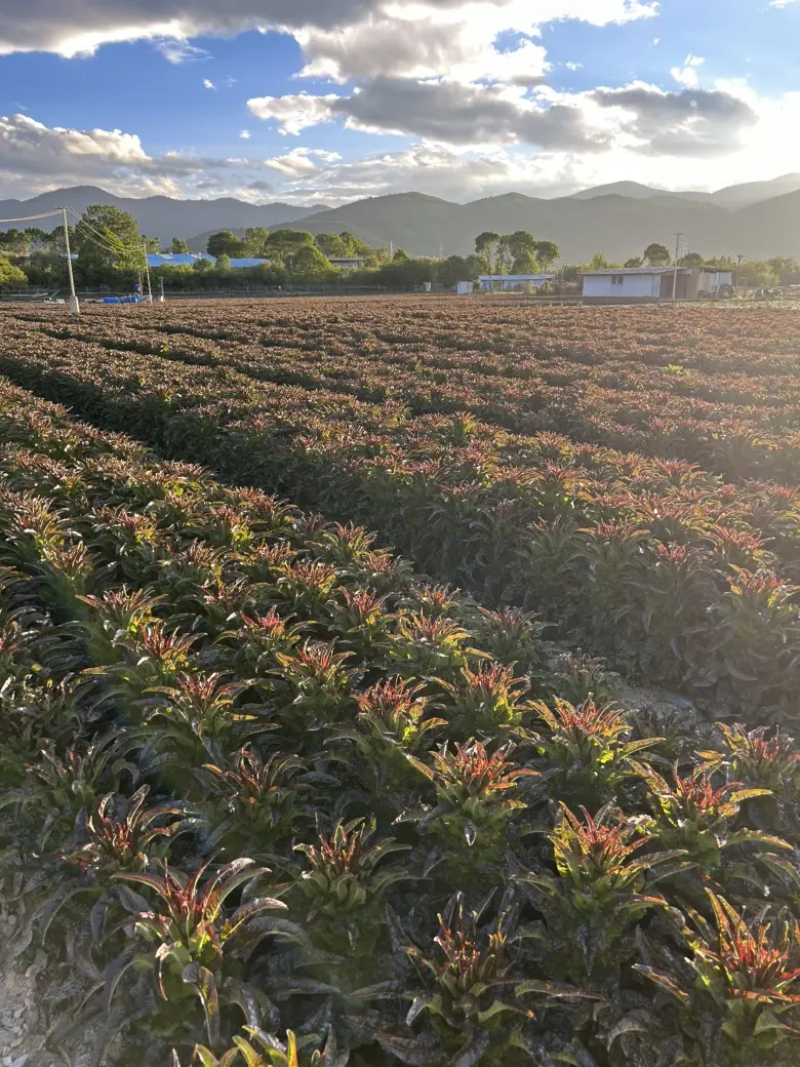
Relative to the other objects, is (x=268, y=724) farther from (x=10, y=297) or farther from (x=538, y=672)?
(x=10, y=297)

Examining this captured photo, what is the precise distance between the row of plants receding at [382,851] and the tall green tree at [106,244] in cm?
7678

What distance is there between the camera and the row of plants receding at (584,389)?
6875 mm

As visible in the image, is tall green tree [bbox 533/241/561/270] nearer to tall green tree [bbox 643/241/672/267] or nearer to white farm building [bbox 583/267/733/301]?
tall green tree [bbox 643/241/672/267]

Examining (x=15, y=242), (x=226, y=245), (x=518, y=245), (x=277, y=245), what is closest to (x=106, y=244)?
(x=15, y=242)

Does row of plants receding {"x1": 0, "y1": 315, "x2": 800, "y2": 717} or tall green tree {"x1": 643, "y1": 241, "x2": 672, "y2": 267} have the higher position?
tall green tree {"x1": 643, "y1": 241, "x2": 672, "y2": 267}

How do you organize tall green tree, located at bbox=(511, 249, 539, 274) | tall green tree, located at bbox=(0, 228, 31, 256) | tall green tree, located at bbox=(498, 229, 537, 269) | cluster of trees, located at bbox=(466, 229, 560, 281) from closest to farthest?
tall green tree, located at bbox=(0, 228, 31, 256) → tall green tree, located at bbox=(511, 249, 539, 274) → cluster of trees, located at bbox=(466, 229, 560, 281) → tall green tree, located at bbox=(498, 229, 537, 269)

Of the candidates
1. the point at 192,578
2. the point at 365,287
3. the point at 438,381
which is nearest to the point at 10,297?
the point at 365,287

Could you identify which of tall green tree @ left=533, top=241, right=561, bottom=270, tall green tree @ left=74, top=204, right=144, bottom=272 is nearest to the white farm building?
tall green tree @ left=74, top=204, right=144, bottom=272

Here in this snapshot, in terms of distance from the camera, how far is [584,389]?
32.4ft

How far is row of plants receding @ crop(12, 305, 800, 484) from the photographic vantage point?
6875 mm

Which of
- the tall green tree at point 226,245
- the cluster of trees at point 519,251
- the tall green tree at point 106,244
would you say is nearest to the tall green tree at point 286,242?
the tall green tree at point 226,245

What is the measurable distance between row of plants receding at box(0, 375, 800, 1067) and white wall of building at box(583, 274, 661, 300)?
60.0 metres

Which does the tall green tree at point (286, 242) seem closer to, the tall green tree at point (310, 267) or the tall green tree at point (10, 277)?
the tall green tree at point (310, 267)

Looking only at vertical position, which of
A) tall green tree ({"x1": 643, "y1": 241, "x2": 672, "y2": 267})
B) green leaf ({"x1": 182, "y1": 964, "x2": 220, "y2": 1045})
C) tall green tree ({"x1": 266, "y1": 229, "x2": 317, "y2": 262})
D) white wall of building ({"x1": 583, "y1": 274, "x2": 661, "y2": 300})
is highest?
tall green tree ({"x1": 266, "y1": 229, "x2": 317, "y2": 262})
